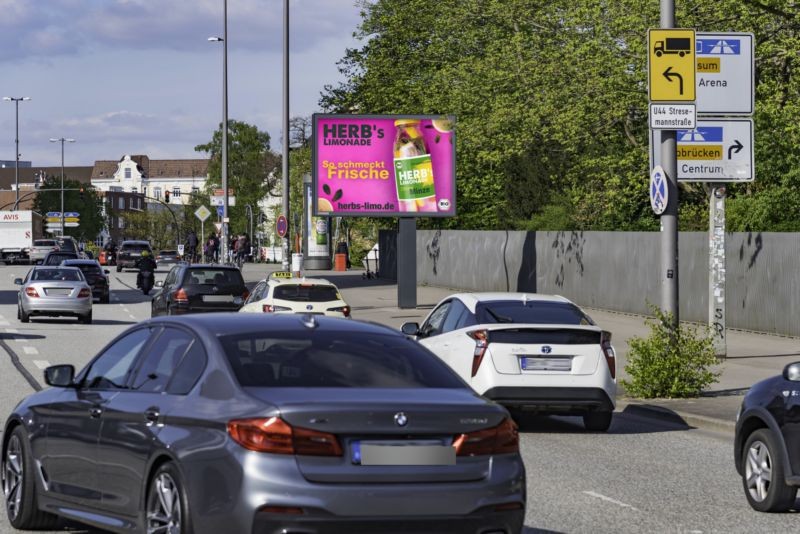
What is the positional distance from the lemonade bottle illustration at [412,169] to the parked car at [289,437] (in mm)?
30755

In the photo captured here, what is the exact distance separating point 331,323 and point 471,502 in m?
1.42

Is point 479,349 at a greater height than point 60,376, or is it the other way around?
point 60,376

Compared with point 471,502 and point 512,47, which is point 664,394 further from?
point 512,47

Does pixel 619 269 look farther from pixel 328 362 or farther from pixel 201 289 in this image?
pixel 328 362

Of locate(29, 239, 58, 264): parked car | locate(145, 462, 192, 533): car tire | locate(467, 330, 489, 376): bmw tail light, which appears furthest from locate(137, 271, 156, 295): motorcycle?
locate(145, 462, 192, 533): car tire

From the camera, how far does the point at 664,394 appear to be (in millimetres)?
18016

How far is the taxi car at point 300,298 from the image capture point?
24.5 m

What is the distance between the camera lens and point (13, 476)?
9.09 meters

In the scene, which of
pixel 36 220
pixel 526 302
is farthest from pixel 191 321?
pixel 36 220

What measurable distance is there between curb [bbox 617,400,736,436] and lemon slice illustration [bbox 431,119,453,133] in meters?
21.1

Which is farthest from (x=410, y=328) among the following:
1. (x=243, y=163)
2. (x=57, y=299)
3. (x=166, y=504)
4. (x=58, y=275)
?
(x=243, y=163)

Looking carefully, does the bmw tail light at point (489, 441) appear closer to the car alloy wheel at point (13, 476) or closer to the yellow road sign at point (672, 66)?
the car alloy wheel at point (13, 476)

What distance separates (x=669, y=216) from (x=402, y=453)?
42.6 ft

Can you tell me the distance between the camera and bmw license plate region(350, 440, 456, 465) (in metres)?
6.55
